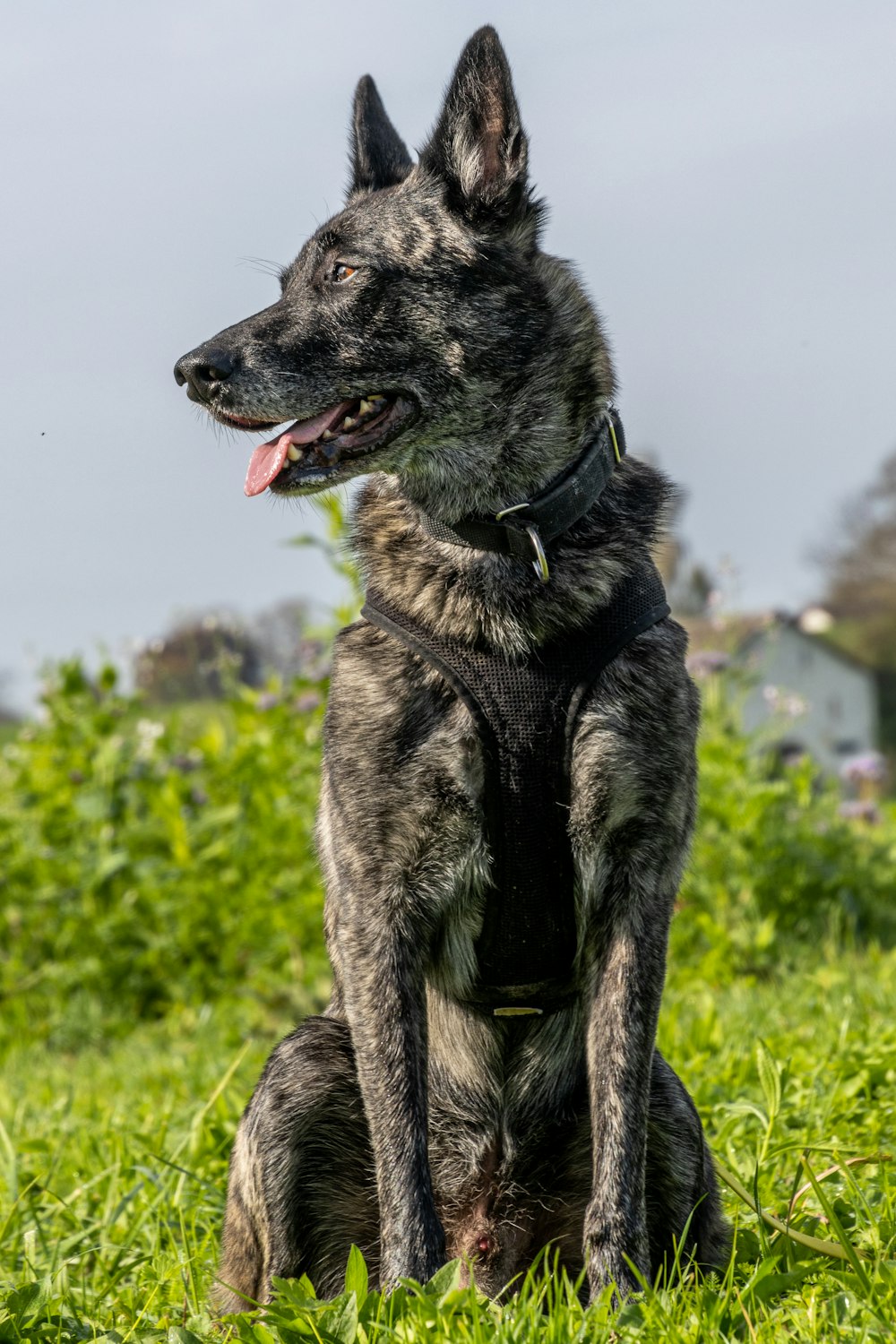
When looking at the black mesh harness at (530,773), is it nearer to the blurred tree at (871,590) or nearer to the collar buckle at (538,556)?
the collar buckle at (538,556)

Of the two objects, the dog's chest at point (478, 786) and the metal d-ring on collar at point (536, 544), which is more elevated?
the metal d-ring on collar at point (536, 544)

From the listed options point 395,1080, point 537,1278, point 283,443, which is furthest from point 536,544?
point 537,1278

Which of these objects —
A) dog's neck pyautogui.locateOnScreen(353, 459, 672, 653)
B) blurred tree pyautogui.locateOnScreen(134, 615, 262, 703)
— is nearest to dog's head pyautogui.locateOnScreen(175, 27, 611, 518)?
dog's neck pyautogui.locateOnScreen(353, 459, 672, 653)

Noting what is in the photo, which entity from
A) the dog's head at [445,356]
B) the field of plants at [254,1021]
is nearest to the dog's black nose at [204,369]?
the dog's head at [445,356]

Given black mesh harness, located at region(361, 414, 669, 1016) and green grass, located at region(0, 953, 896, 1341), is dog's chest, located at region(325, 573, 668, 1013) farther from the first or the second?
green grass, located at region(0, 953, 896, 1341)

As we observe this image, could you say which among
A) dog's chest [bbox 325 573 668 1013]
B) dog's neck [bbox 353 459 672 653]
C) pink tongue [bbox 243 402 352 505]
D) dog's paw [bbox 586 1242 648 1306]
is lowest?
dog's paw [bbox 586 1242 648 1306]

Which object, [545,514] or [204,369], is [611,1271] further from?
[204,369]

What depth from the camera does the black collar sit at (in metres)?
2.61

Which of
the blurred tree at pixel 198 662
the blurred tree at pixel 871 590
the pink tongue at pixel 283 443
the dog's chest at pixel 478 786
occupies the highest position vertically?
the blurred tree at pixel 871 590

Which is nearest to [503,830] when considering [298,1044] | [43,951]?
[298,1044]

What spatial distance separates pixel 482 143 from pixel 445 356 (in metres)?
0.48

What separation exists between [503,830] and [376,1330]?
2.78 ft

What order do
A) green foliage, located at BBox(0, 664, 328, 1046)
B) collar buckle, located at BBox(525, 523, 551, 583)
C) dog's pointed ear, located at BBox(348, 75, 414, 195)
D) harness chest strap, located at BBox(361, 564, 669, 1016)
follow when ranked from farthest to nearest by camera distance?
1. green foliage, located at BBox(0, 664, 328, 1046)
2. dog's pointed ear, located at BBox(348, 75, 414, 195)
3. collar buckle, located at BBox(525, 523, 551, 583)
4. harness chest strap, located at BBox(361, 564, 669, 1016)

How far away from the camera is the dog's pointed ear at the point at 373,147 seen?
319cm
